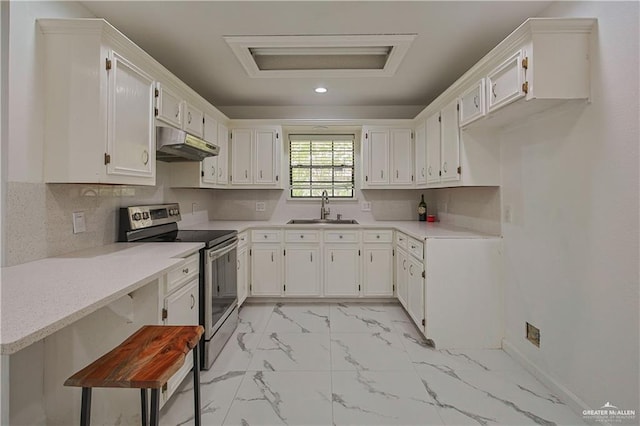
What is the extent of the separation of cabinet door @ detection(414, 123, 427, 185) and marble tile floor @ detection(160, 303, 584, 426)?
1.65 metres

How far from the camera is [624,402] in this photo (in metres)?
1.42

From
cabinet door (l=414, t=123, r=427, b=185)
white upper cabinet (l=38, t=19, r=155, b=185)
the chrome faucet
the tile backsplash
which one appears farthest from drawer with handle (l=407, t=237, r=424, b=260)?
white upper cabinet (l=38, t=19, r=155, b=185)

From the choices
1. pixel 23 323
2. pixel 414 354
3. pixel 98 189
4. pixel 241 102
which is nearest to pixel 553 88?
pixel 414 354

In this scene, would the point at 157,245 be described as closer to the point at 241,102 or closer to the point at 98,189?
the point at 98,189

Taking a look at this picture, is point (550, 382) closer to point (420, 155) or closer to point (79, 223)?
point (420, 155)

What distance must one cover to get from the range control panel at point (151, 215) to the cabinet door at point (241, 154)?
1051mm

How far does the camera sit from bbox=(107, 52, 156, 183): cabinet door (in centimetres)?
166

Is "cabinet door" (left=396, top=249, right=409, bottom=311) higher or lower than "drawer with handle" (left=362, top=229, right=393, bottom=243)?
lower

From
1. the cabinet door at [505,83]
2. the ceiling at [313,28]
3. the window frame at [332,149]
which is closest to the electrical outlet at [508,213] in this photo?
the cabinet door at [505,83]

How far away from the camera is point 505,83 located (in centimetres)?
183

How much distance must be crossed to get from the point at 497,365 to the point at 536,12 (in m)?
2.47

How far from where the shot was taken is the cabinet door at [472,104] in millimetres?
2092

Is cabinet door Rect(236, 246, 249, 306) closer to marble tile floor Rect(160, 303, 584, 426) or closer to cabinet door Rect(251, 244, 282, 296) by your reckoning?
cabinet door Rect(251, 244, 282, 296)

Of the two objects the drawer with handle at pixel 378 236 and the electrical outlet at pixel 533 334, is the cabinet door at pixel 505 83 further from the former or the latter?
the drawer with handle at pixel 378 236
